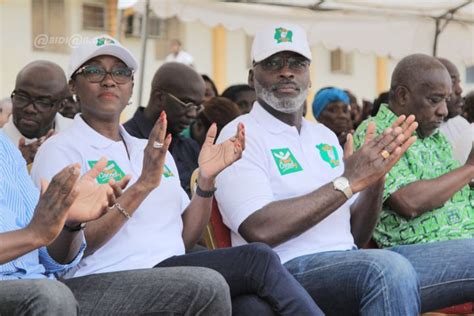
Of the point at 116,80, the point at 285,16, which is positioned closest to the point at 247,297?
the point at 116,80

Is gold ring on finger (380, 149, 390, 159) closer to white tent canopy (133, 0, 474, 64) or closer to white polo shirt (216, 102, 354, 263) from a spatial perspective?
white polo shirt (216, 102, 354, 263)

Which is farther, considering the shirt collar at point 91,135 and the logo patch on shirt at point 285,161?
the logo patch on shirt at point 285,161

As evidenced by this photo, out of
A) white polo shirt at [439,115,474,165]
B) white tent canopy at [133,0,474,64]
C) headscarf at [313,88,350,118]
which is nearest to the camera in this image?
white polo shirt at [439,115,474,165]

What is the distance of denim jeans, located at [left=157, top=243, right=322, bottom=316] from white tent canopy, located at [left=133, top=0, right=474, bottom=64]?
4.25 m

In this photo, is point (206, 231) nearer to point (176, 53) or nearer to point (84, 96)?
point (84, 96)

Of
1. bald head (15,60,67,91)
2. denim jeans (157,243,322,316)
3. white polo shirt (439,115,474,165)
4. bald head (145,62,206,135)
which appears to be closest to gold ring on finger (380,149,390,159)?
denim jeans (157,243,322,316)

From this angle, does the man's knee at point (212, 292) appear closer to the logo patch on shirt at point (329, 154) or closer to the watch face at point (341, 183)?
the watch face at point (341, 183)

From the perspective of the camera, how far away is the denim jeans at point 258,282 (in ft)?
10.6

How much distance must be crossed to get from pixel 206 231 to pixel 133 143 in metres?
0.59

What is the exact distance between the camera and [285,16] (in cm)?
793

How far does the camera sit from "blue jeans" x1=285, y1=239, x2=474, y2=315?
343 cm

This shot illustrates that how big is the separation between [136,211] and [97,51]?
74 cm

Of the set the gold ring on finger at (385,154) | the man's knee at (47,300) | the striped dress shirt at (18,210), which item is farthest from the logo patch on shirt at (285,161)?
the man's knee at (47,300)

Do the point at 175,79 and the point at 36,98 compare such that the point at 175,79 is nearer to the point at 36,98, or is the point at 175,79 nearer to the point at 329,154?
the point at 36,98
